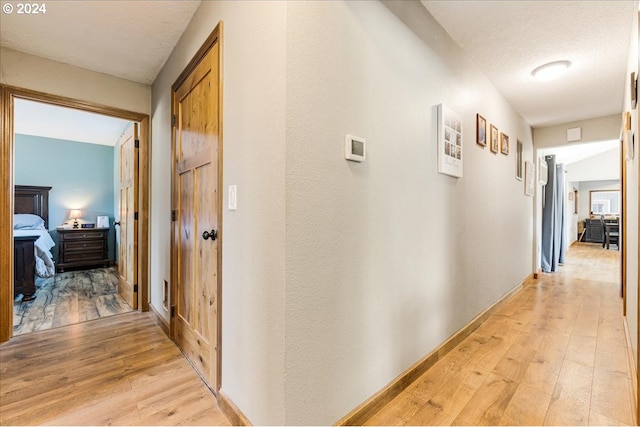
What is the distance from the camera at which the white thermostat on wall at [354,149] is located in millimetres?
1281

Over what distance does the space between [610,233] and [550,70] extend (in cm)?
863

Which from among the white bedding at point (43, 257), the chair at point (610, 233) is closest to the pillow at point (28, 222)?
the white bedding at point (43, 257)

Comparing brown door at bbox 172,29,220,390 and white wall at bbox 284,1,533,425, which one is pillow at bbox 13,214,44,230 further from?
white wall at bbox 284,1,533,425

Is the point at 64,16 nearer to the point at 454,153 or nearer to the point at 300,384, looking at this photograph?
the point at 300,384

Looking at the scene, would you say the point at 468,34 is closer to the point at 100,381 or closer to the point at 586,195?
the point at 100,381

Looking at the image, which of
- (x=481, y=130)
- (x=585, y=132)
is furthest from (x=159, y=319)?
(x=585, y=132)

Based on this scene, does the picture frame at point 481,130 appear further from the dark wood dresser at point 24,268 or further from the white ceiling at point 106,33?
the dark wood dresser at point 24,268

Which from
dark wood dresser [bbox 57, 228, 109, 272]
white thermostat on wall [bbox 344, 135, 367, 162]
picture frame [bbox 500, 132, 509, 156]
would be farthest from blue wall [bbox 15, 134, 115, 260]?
picture frame [bbox 500, 132, 509, 156]

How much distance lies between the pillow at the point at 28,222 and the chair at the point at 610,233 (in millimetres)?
12887

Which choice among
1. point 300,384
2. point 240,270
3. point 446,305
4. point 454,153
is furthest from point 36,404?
point 454,153

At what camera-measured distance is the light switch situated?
1.35m

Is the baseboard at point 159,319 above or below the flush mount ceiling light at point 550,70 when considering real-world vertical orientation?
below

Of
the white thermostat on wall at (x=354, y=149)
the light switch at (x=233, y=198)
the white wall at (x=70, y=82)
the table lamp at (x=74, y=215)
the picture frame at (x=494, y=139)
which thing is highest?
the white wall at (x=70, y=82)

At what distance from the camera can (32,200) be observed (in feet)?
15.8
